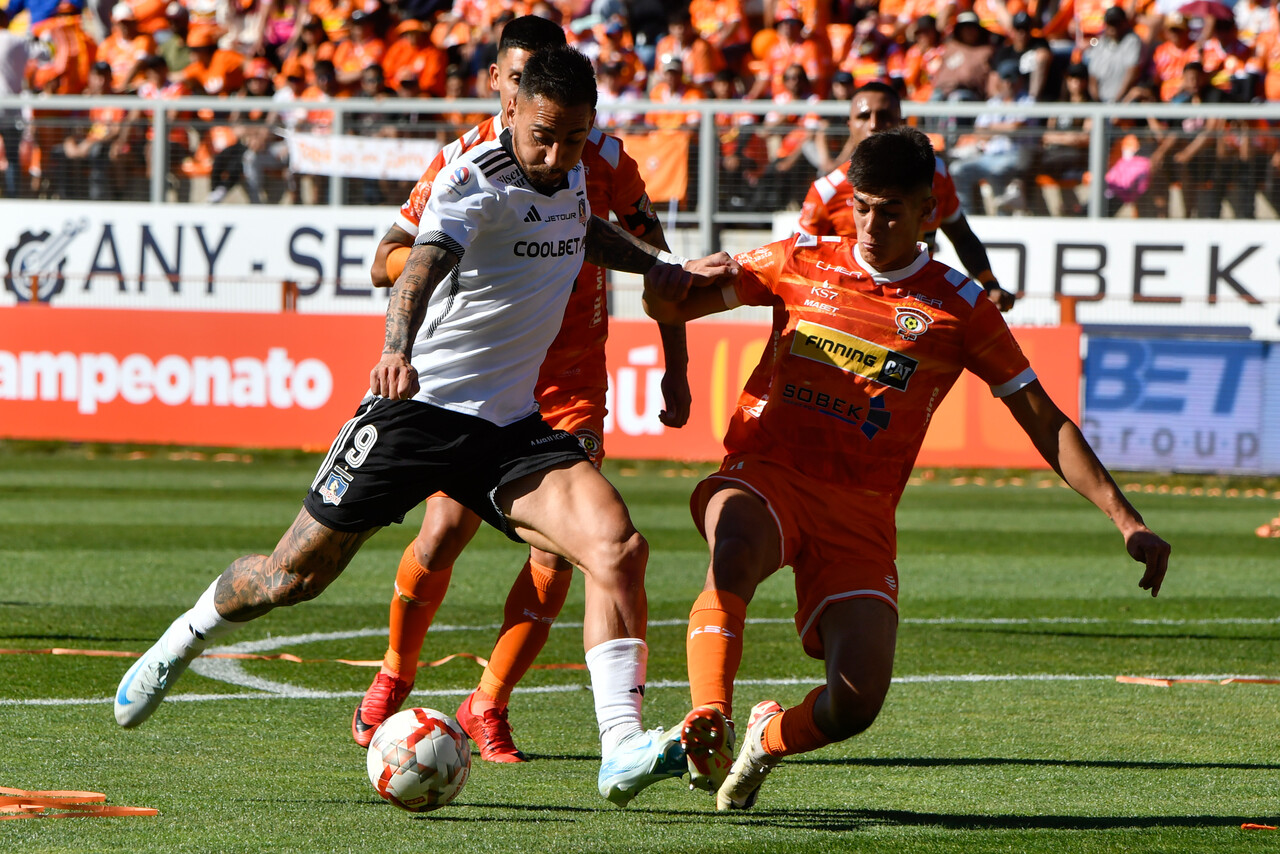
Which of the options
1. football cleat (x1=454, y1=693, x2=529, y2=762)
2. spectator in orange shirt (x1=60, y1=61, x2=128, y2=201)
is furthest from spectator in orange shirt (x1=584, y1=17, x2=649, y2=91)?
football cleat (x1=454, y1=693, x2=529, y2=762)

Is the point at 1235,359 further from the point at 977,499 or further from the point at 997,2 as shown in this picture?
the point at 997,2

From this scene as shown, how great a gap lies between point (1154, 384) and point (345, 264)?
838 cm

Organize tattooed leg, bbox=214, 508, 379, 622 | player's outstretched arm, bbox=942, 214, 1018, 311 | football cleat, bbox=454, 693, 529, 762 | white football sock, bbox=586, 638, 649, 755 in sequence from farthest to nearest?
player's outstretched arm, bbox=942, 214, 1018, 311 → football cleat, bbox=454, 693, 529, 762 → tattooed leg, bbox=214, 508, 379, 622 → white football sock, bbox=586, 638, 649, 755

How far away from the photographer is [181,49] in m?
21.6

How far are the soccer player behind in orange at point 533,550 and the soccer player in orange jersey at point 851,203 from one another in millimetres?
1487

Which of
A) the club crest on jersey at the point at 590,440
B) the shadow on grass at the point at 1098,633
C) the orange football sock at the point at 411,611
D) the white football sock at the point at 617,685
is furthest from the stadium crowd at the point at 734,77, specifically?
the white football sock at the point at 617,685

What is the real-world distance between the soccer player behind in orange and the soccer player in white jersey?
0.71 m

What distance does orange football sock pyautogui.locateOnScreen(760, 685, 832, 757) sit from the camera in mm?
4703

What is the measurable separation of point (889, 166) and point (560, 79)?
980 mm

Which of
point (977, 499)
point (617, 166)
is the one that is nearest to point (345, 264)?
point (977, 499)

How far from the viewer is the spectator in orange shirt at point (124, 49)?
2161 centimetres

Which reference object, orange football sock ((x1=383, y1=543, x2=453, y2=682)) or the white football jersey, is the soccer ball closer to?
the white football jersey

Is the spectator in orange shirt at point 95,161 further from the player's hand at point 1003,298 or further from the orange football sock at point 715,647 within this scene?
the orange football sock at point 715,647

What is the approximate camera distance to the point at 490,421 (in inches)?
192
